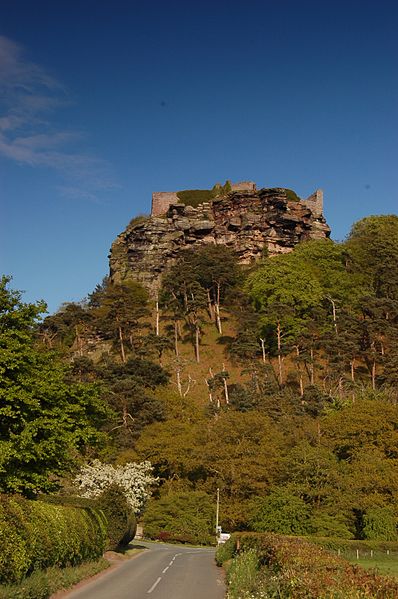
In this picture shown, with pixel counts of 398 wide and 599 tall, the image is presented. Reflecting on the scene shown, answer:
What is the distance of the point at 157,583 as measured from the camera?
878 inches

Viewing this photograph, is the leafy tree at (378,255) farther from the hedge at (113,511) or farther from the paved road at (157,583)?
the paved road at (157,583)

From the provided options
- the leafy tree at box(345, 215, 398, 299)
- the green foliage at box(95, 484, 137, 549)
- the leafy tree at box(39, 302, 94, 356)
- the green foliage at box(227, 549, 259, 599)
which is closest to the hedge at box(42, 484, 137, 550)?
the green foliage at box(95, 484, 137, 549)

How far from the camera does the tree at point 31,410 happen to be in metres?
22.1

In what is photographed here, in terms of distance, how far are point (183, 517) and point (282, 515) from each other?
13.2m

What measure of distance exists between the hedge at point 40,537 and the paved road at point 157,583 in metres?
1.25

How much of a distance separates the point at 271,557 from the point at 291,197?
133 meters

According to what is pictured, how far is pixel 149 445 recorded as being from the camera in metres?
63.9

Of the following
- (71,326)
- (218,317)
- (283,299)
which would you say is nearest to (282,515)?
(283,299)

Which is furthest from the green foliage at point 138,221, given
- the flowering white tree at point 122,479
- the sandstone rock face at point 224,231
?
the flowering white tree at point 122,479

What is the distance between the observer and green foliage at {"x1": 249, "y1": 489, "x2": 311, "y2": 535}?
4853 cm

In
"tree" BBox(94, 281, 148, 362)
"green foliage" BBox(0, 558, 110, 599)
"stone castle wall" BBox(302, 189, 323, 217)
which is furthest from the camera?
"stone castle wall" BBox(302, 189, 323, 217)

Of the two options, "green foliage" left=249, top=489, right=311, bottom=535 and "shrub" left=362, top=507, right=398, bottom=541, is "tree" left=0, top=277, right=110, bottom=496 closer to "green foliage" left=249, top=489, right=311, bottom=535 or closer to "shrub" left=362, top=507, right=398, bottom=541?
"green foliage" left=249, top=489, right=311, bottom=535

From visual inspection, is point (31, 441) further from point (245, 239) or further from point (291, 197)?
point (291, 197)

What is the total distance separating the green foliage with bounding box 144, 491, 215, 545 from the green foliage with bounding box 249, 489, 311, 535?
26.2ft
